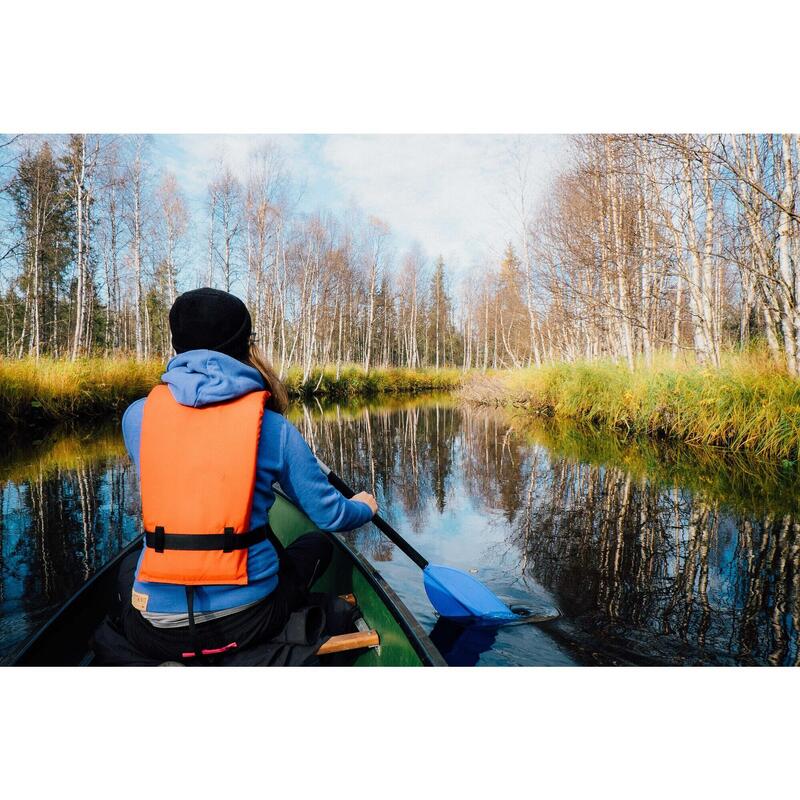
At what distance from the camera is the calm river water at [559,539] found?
2516mm

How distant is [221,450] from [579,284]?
1694 cm

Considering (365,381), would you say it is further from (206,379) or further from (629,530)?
(206,379)

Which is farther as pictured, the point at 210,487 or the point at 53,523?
the point at 53,523

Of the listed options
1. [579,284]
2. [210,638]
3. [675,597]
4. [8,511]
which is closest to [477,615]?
[675,597]

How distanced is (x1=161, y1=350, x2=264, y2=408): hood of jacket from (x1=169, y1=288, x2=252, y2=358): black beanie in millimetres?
48

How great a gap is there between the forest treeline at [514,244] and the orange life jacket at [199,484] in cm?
588

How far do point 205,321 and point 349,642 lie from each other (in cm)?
122

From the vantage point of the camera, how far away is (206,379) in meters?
1.48

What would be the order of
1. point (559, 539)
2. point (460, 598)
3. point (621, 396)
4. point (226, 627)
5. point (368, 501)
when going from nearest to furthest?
point (226, 627)
point (368, 501)
point (460, 598)
point (559, 539)
point (621, 396)

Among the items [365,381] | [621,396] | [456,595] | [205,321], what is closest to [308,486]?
[205,321]

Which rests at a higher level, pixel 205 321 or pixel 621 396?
pixel 205 321

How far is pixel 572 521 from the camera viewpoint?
171 inches

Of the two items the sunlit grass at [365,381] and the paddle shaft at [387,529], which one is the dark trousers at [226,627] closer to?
the paddle shaft at [387,529]

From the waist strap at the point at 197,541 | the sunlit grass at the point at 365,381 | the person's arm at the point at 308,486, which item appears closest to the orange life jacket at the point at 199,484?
the waist strap at the point at 197,541
